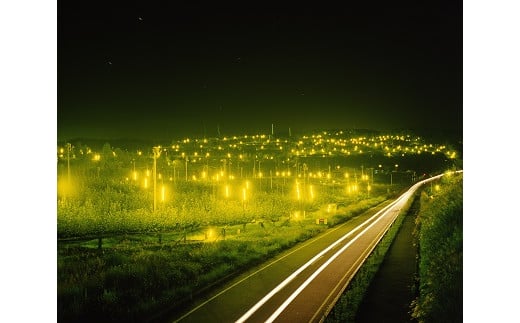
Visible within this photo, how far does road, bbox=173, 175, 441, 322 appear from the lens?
396 inches

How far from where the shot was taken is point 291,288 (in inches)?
486

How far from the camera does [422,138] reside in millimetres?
103188

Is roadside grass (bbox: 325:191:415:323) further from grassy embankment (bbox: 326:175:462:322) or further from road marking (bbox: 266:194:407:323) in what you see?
road marking (bbox: 266:194:407:323)

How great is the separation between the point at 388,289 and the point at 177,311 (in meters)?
6.24

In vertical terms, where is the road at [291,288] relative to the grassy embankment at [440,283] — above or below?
below

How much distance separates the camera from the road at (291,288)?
10070 millimetres

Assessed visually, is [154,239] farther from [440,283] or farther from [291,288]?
[440,283]

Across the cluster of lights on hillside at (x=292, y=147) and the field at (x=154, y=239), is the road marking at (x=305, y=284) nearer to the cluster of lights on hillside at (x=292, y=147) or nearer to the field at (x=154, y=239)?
the field at (x=154, y=239)

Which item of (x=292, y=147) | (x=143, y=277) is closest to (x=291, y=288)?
(x=143, y=277)

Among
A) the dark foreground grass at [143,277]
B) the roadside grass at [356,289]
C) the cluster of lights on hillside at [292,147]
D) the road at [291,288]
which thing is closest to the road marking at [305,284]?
the road at [291,288]

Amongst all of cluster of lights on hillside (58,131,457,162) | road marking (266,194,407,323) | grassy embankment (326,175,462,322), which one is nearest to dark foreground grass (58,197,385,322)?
road marking (266,194,407,323)
